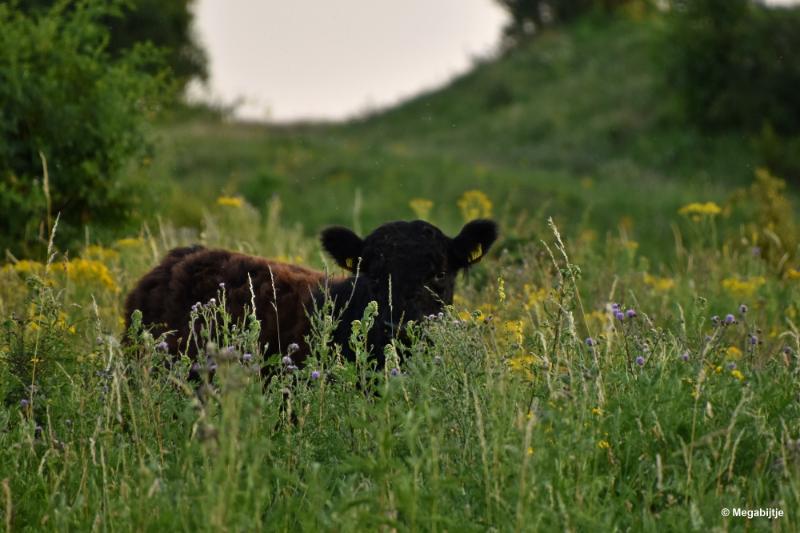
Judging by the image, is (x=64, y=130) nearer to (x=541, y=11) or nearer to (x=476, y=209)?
(x=476, y=209)

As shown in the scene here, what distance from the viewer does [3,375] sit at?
5773 mm

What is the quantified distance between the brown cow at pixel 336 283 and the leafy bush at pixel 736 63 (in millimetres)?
19740

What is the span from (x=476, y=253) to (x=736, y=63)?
2106 centimetres

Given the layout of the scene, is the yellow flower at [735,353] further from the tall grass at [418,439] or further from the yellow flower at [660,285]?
the yellow flower at [660,285]

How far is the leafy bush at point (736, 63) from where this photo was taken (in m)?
25.7

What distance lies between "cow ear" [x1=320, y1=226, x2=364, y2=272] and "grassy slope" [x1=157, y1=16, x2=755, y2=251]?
19.1 ft

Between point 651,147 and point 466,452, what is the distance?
2330 centimetres

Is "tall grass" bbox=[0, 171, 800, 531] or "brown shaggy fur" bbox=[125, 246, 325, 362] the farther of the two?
"brown shaggy fur" bbox=[125, 246, 325, 362]

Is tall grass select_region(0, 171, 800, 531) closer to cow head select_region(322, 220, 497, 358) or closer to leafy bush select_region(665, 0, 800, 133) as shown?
cow head select_region(322, 220, 497, 358)

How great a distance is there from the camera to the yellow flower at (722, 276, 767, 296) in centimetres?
912

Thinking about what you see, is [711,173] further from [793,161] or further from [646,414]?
[646,414]

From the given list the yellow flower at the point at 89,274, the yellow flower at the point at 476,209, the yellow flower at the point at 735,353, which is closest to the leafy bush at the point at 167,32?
the yellow flower at the point at 476,209

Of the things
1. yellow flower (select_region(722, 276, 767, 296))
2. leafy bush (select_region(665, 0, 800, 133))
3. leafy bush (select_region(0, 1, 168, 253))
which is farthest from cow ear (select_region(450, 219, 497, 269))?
leafy bush (select_region(665, 0, 800, 133))

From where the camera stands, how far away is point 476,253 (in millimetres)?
7059
